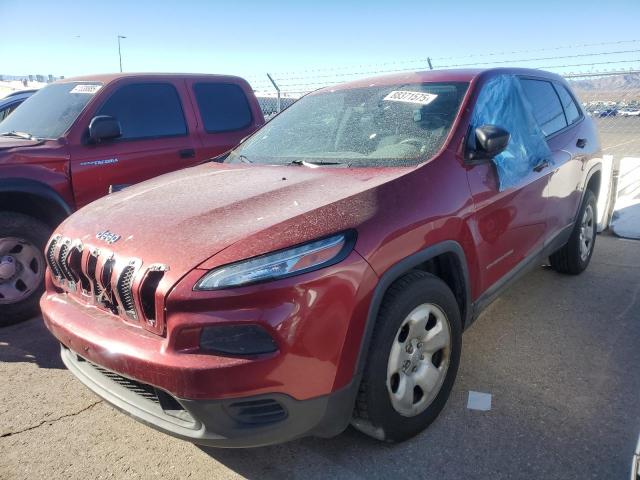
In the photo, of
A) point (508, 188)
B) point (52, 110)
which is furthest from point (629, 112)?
point (52, 110)

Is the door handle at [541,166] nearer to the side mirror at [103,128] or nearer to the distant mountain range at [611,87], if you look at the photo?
the side mirror at [103,128]

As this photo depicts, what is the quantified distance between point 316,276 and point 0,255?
3205mm

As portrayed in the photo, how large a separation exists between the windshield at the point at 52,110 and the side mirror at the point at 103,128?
0.31m

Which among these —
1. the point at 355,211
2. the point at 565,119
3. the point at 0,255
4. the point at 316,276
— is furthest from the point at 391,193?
the point at 0,255

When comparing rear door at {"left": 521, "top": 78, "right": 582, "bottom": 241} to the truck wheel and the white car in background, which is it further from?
the white car in background

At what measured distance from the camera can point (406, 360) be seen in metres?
2.34

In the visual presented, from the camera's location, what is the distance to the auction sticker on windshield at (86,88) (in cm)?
465

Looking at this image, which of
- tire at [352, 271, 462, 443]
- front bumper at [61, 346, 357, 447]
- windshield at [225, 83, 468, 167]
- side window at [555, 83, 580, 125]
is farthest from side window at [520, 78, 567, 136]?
front bumper at [61, 346, 357, 447]

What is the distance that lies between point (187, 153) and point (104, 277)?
299 centimetres

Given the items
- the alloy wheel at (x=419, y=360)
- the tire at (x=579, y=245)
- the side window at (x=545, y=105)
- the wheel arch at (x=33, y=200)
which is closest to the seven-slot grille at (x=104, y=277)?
the alloy wheel at (x=419, y=360)

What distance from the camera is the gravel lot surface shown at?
2311 millimetres

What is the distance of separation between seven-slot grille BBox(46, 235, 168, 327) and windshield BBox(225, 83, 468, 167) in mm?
1252

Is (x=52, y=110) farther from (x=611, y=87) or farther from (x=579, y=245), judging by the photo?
(x=611, y=87)

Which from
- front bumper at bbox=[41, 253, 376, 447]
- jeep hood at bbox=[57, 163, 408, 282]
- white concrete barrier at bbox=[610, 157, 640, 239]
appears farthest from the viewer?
white concrete barrier at bbox=[610, 157, 640, 239]
